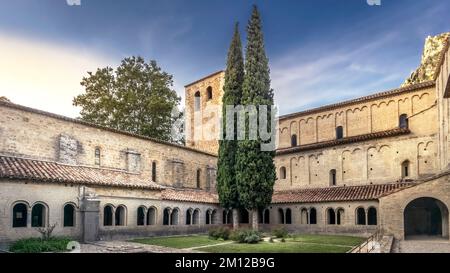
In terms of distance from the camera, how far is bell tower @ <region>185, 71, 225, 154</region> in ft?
138

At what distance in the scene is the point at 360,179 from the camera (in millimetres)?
32062

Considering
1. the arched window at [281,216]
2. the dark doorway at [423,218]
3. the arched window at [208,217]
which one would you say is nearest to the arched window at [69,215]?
the arched window at [208,217]

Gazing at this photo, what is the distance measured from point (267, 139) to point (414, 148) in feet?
38.7

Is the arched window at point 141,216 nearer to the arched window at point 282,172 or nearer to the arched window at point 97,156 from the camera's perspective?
the arched window at point 97,156

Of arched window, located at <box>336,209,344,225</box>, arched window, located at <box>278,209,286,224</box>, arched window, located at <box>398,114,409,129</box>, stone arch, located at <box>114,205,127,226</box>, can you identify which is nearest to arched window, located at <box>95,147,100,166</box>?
stone arch, located at <box>114,205,127,226</box>

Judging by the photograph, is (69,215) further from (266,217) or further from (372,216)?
(372,216)

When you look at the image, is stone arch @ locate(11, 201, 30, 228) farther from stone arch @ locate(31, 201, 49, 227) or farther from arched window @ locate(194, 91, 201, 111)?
arched window @ locate(194, 91, 201, 111)

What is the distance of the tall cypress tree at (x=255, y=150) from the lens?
27891mm

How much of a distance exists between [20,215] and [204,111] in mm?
27685

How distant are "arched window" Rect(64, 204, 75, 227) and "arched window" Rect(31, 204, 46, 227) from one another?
126cm

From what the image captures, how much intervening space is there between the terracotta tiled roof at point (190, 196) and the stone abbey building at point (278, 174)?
0.15 meters

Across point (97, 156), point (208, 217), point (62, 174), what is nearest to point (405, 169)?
point (208, 217)
